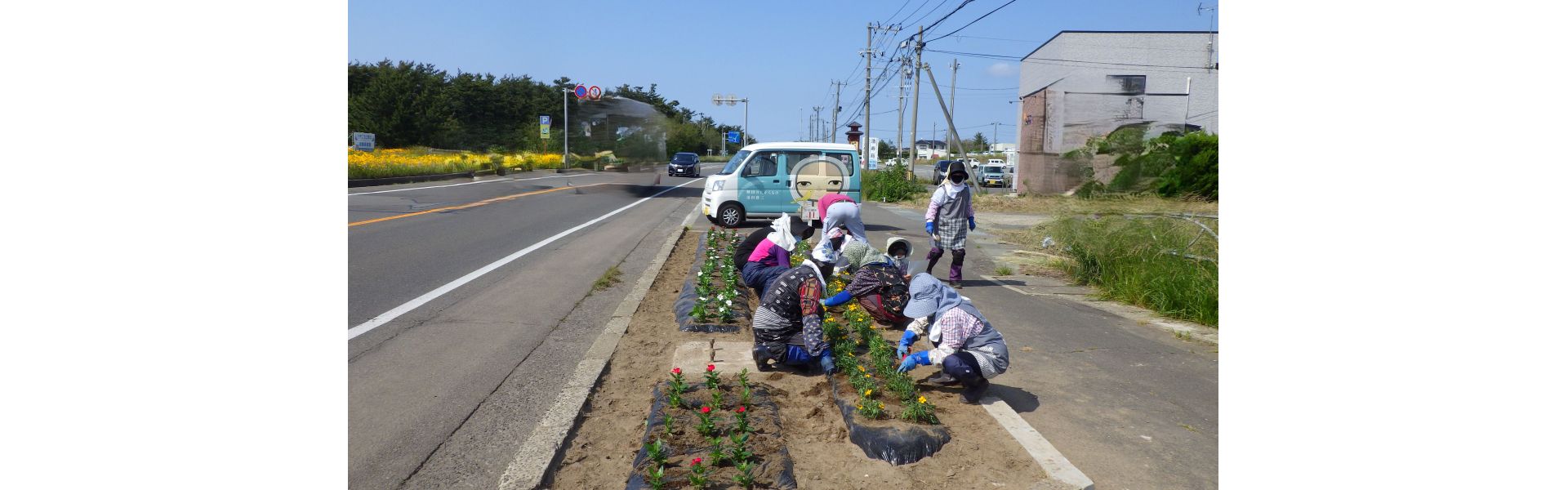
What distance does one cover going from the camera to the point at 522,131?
3969 centimetres

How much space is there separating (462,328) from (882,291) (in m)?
3.14

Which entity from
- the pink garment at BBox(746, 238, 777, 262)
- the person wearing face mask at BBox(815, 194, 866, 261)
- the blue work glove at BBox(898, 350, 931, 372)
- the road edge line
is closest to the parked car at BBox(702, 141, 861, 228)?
the person wearing face mask at BBox(815, 194, 866, 261)

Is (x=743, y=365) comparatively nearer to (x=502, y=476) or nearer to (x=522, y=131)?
(x=502, y=476)

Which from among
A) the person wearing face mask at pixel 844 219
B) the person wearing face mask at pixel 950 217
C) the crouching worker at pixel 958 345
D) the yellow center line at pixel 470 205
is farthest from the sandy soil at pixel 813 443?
the yellow center line at pixel 470 205

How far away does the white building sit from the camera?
101 feet

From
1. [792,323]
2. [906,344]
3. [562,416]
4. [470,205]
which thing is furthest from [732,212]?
[562,416]

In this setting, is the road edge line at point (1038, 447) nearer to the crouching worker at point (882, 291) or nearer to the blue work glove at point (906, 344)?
the blue work glove at point (906, 344)

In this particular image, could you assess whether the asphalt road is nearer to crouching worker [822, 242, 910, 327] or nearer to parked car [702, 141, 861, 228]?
parked car [702, 141, 861, 228]

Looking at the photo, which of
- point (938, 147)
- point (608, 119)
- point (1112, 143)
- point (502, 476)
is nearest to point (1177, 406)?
point (502, 476)

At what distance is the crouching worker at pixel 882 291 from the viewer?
609cm

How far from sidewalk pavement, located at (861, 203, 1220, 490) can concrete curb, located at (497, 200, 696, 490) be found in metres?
2.31

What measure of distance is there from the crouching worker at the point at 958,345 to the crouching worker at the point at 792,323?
0.62 meters

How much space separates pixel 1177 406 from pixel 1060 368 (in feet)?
3.18

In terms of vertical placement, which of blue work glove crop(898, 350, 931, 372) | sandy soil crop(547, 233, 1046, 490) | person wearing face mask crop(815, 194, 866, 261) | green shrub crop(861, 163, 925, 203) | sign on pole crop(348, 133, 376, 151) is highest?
sign on pole crop(348, 133, 376, 151)
